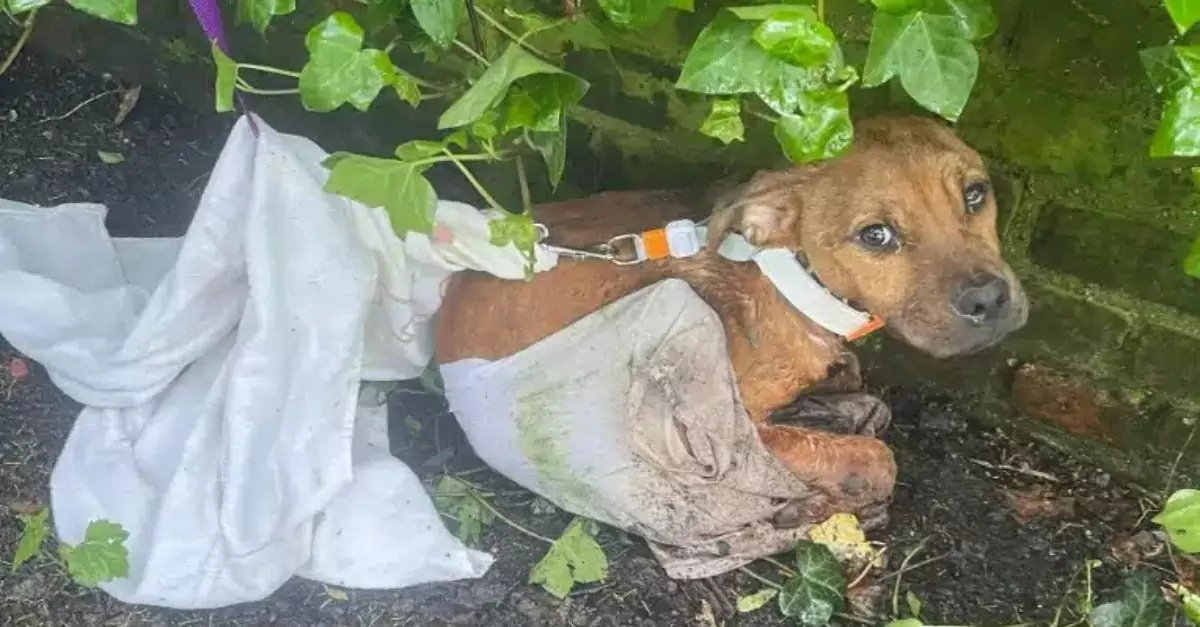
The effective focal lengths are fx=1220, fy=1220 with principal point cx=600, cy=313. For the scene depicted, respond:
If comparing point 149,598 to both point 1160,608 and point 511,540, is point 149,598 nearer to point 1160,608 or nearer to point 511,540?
point 511,540

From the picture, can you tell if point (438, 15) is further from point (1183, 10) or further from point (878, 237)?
point (1183, 10)

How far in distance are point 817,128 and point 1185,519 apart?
653 mm

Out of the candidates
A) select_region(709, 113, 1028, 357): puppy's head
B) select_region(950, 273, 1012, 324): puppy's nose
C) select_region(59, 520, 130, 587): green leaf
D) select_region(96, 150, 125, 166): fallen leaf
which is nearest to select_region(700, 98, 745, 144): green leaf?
select_region(709, 113, 1028, 357): puppy's head

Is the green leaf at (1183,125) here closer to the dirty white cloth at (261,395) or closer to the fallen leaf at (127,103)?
the dirty white cloth at (261,395)

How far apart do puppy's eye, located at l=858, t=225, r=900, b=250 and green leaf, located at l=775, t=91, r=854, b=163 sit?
1.33ft

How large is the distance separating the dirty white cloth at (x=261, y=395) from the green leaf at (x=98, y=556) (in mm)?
47

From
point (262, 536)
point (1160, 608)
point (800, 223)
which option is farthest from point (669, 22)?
point (1160, 608)

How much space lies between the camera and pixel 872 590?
218 centimetres

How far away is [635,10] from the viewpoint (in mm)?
1637

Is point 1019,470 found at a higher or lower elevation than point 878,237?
lower

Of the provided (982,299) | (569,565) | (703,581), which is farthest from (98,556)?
(982,299)

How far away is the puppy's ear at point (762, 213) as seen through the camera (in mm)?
1982

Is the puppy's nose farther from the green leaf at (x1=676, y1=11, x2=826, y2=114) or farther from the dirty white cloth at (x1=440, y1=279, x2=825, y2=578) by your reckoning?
the green leaf at (x1=676, y1=11, x2=826, y2=114)

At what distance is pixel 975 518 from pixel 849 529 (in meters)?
0.27
